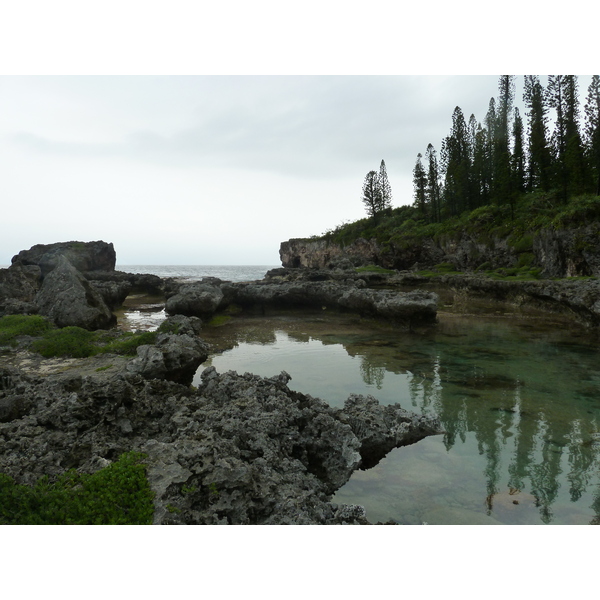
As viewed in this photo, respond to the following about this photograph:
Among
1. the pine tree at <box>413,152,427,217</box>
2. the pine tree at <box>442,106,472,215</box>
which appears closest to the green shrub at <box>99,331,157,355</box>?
the pine tree at <box>442,106,472,215</box>

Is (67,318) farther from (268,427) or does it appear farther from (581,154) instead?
(581,154)

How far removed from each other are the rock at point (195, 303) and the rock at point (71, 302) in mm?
5113

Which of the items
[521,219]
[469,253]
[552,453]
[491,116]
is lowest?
[552,453]

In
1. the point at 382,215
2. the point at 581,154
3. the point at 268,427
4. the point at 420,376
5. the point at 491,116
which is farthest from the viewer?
the point at 382,215

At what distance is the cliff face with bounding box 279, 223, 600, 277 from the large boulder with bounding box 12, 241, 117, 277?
124ft

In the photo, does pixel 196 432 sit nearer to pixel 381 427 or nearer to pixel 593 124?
pixel 381 427

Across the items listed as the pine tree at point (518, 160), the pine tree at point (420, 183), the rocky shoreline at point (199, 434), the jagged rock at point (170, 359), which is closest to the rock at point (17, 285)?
the rocky shoreline at point (199, 434)

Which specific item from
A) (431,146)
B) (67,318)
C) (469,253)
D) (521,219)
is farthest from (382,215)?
(67,318)

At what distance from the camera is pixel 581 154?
4684 cm

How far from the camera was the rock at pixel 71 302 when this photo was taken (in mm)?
17453

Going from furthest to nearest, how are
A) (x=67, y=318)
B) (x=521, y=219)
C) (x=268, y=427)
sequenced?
(x=521, y=219) < (x=67, y=318) < (x=268, y=427)

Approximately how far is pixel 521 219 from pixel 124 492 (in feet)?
185

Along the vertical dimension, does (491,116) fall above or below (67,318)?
above

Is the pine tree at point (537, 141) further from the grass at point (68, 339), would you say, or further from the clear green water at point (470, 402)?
the grass at point (68, 339)
